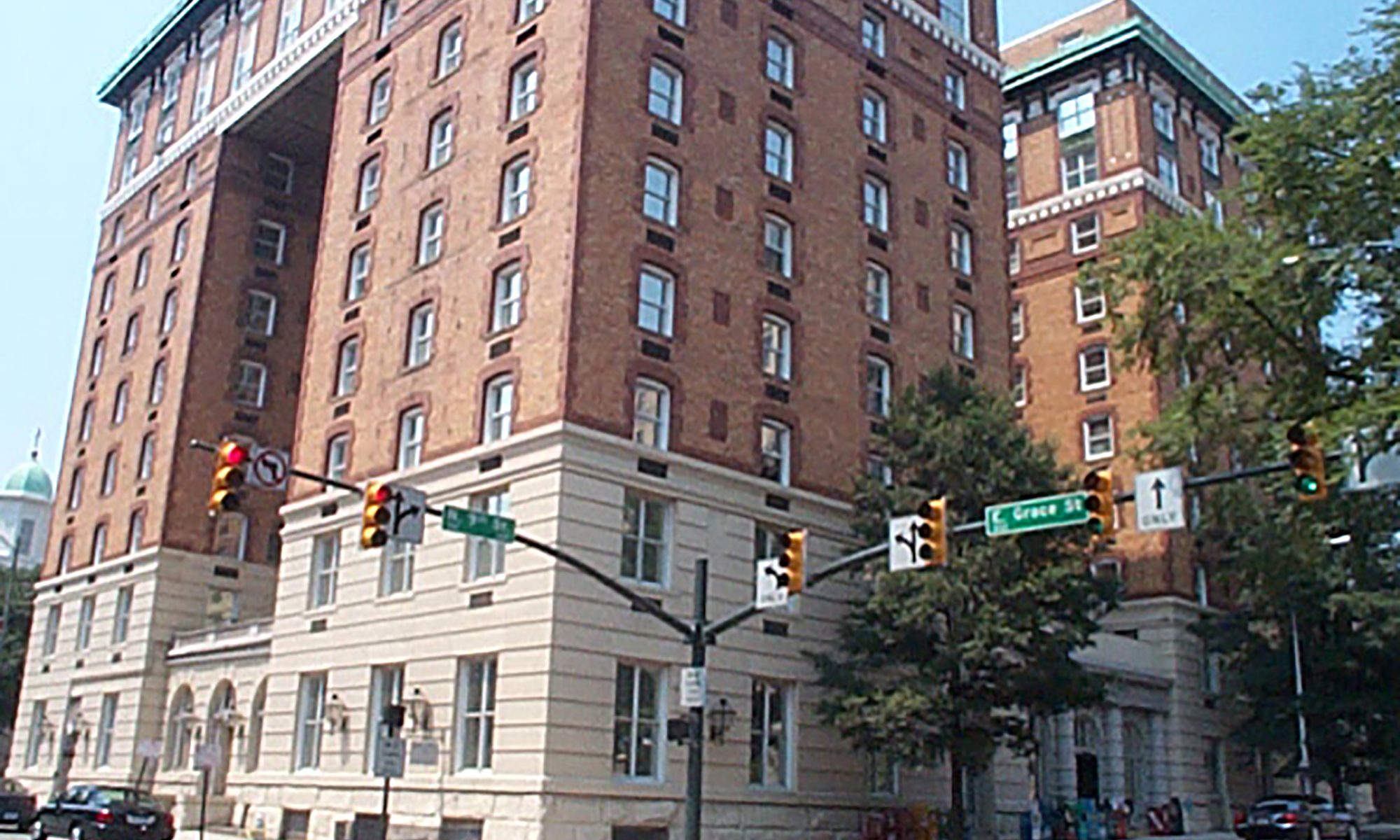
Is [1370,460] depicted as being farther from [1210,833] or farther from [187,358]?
[187,358]

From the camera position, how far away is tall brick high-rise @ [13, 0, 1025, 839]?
3338 centimetres

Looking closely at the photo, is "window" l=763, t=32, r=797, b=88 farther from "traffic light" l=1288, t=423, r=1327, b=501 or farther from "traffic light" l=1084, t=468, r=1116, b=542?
"traffic light" l=1288, t=423, r=1327, b=501

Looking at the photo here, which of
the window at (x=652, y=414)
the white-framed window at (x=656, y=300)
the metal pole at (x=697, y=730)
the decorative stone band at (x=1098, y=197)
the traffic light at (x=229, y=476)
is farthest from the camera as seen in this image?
the decorative stone band at (x=1098, y=197)

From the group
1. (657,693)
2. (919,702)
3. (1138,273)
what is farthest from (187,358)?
(1138,273)

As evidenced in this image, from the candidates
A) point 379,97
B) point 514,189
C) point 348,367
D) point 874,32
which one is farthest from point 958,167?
point 348,367

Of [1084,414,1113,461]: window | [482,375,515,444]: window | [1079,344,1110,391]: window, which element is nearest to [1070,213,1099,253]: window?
[1079,344,1110,391]: window

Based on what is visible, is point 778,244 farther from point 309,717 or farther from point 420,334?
point 309,717

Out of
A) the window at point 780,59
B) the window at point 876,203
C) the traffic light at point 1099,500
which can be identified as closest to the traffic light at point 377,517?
the traffic light at point 1099,500

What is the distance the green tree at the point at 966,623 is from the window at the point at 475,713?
27.6ft

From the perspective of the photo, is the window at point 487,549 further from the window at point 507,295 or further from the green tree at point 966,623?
the green tree at point 966,623

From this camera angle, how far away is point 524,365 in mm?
34938

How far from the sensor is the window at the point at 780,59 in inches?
1674

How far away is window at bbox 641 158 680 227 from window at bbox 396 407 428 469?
27.3 ft

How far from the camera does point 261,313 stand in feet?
191
